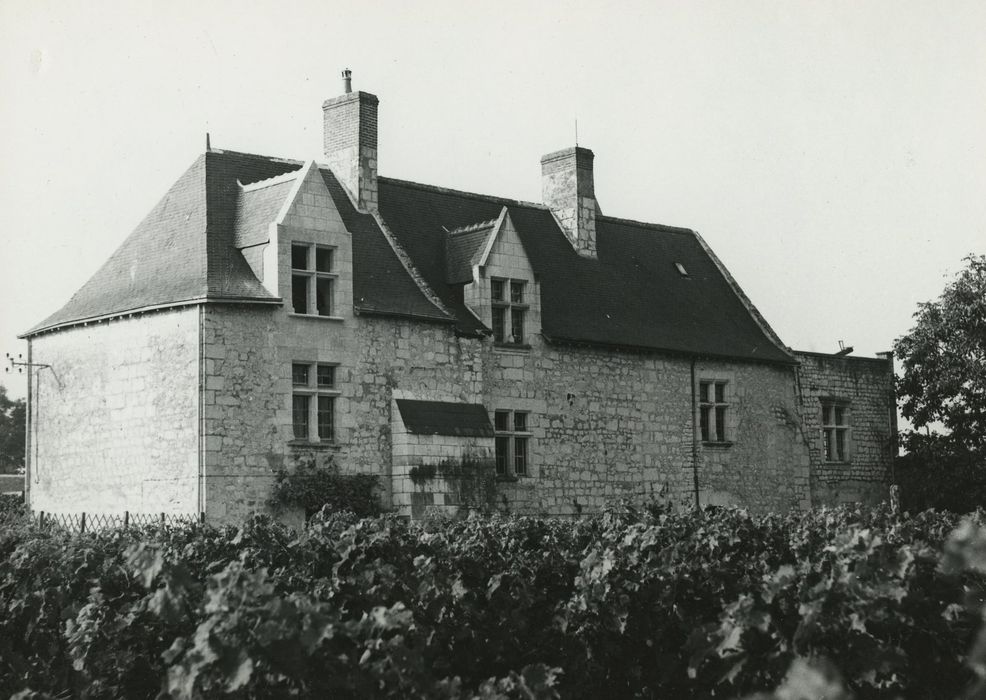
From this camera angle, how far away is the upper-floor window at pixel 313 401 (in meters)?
22.6

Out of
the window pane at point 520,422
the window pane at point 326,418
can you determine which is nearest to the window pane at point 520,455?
the window pane at point 520,422

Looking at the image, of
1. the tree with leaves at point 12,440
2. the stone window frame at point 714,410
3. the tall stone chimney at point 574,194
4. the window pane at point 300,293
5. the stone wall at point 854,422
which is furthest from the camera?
the tree with leaves at point 12,440

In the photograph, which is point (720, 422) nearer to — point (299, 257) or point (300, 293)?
point (300, 293)

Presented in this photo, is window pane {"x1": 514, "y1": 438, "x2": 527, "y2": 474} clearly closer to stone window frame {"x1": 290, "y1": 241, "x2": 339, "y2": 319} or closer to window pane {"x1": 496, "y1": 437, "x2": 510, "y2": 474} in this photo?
window pane {"x1": 496, "y1": 437, "x2": 510, "y2": 474}

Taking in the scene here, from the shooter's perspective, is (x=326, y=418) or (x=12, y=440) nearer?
(x=326, y=418)

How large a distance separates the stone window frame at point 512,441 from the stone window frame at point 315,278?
4202 mm

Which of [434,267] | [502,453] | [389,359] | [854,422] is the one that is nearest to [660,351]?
[502,453]

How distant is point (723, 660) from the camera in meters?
8.12

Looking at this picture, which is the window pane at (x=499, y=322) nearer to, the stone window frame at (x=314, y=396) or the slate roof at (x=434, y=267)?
the slate roof at (x=434, y=267)

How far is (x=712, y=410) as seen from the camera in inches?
1164

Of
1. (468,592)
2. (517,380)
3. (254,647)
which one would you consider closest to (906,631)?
(468,592)

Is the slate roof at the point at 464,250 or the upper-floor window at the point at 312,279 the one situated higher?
the slate roof at the point at 464,250

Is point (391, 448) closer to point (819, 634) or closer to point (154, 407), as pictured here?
point (154, 407)

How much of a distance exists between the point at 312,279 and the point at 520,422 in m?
5.53
